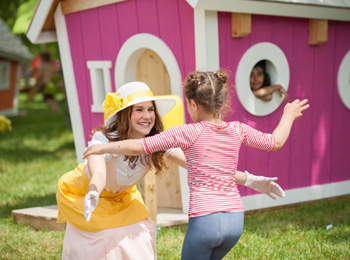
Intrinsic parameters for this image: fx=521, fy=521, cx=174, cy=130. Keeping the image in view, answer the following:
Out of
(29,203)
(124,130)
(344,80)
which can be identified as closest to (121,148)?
(124,130)

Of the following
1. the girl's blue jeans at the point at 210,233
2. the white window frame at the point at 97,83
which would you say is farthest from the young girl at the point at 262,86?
the girl's blue jeans at the point at 210,233

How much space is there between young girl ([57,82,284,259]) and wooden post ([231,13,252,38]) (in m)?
1.79

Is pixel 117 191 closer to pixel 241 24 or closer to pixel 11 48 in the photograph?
pixel 241 24

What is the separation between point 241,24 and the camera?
16.3 ft

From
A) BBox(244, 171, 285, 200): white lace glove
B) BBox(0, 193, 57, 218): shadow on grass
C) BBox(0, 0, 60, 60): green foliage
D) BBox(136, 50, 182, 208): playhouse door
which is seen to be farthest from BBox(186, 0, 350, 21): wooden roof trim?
BBox(0, 0, 60, 60): green foliage

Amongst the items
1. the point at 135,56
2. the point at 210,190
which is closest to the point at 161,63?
the point at 135,56

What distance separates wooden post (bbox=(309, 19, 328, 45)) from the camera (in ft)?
18.1

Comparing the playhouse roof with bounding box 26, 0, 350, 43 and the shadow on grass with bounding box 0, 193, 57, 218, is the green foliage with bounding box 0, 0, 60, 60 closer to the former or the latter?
the playhouse roof with bounding box 26, 0, 350, 43

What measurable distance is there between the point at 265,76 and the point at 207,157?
2.84 m

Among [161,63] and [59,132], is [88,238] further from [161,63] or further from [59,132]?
[59,132]

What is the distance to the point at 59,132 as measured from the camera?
43.0 ft

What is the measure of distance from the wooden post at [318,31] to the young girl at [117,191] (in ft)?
8.75

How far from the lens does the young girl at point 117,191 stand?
3.39 meters

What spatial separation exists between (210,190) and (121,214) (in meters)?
0.90
